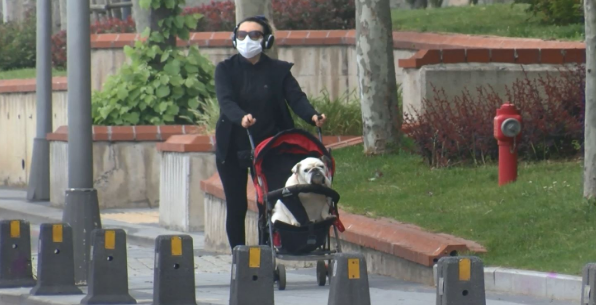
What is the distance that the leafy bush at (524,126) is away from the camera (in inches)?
488

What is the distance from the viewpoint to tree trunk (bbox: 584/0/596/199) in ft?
33.3

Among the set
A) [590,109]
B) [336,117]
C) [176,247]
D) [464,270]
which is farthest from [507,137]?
[336,117]

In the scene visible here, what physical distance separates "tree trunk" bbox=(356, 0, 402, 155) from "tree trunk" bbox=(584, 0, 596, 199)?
12.6ft

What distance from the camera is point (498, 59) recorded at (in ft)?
46.3

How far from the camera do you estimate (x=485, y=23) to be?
21250mm

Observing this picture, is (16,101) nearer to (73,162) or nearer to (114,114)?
(114,114)

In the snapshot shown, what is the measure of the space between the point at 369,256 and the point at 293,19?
1256 cm

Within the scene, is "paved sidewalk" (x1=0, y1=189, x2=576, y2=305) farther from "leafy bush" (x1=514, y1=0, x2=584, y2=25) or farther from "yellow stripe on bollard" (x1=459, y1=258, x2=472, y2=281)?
"leafy bush" (x1=514, y1=0, x2=584, y2=25)

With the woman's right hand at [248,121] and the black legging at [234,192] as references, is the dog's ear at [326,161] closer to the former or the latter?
the woman's right hand at [248,121]

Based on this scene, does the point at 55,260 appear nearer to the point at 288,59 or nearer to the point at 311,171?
the point at 311,171

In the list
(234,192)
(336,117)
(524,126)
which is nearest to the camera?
(234,192)

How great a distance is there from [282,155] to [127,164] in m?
8.09

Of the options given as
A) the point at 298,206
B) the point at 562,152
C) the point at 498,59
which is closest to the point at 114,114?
the point at 498,59

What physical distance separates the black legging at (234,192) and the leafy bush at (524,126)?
3349 mm
